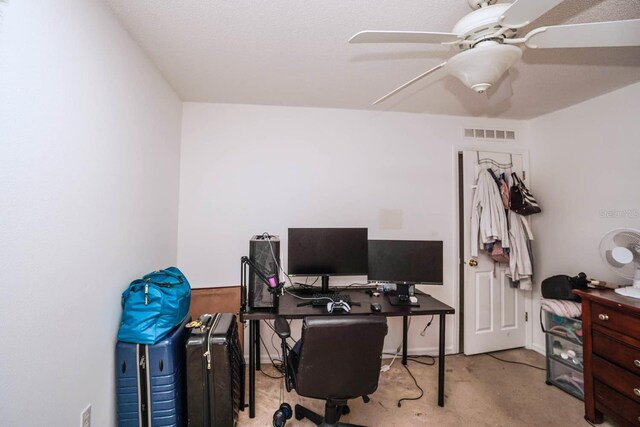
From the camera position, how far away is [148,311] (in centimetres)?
153

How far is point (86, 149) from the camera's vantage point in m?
1.29

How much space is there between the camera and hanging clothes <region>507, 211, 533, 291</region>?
264cm

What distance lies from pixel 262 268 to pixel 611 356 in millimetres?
2455

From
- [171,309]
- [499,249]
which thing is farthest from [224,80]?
[499,249]

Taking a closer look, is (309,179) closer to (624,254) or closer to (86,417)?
(86,417)

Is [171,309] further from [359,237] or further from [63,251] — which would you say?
[359,237]

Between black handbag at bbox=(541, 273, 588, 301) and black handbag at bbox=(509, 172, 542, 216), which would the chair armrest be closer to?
black handbag at bbox=(541, 273, 588, 301)

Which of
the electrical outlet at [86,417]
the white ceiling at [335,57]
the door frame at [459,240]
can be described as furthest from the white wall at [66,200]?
the door frame at [459,240]

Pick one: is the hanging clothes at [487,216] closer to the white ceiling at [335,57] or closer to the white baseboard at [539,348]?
the white ceiling at [335,57]

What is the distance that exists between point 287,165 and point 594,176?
2860 millimetres

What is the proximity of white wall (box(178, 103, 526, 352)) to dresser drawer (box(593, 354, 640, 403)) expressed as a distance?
42.6 inches

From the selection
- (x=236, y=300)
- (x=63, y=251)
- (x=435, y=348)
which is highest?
(x=63, y=251)

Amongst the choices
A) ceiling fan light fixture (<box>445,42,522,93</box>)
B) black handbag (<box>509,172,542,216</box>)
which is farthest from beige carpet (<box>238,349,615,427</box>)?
ceiling fan light fixture (<box>445,42,522,93</box>)

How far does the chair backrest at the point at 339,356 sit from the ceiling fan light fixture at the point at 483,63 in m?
1.27
